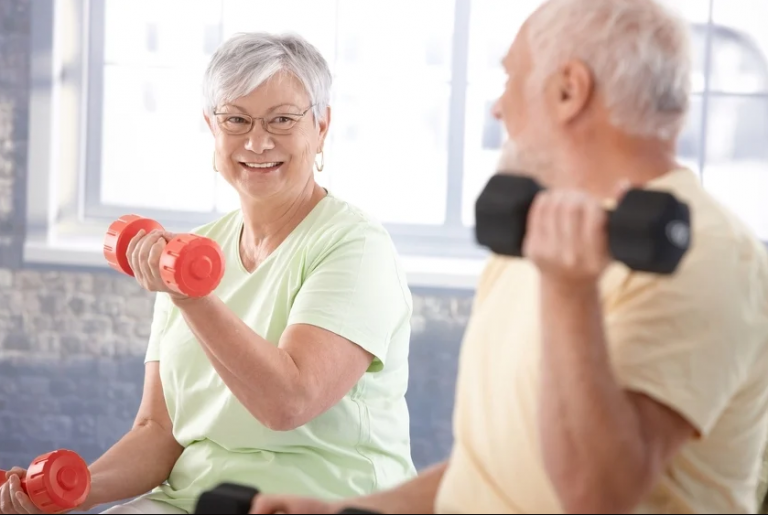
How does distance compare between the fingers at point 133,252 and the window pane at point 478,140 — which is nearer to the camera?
the fingers at point 133,252

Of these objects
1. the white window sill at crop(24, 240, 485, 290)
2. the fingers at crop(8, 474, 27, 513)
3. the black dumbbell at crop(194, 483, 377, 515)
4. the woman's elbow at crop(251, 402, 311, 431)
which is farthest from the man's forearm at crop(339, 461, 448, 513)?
the white window sill at crop(24, 240, 485, 290)

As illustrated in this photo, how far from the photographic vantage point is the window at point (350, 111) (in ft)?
13.0

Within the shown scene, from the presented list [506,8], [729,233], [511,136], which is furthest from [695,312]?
[506,8]

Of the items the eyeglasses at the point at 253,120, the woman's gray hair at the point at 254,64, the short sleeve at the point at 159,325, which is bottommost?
the short sleeve at the point at 159,325

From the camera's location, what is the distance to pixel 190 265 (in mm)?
1512

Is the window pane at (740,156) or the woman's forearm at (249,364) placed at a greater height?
the window pane at (740,156)

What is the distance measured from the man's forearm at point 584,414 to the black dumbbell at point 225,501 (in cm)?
30

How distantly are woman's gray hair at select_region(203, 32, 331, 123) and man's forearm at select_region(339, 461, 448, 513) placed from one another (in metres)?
0.84

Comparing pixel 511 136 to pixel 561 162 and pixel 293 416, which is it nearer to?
pixel 561 162

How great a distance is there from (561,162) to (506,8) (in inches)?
119

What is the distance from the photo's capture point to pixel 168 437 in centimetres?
195

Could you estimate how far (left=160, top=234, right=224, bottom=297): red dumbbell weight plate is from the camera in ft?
4.95

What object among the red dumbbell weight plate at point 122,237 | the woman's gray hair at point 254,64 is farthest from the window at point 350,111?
the red dumbbell weight plate at point 122,237

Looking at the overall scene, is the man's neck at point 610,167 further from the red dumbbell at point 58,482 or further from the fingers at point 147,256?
the red dumbbell at point 58,482
